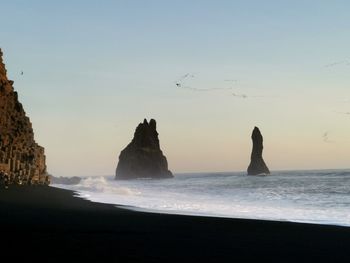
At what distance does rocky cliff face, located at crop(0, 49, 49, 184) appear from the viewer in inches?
2334

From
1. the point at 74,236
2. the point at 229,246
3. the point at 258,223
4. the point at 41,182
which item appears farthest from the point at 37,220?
the point at 41,182

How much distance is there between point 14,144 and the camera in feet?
208

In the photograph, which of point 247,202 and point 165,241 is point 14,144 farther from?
point 165,241

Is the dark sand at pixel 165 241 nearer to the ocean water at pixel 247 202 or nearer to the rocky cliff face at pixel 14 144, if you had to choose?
the ocean water at pixel 247 202

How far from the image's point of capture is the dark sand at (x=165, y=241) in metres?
10.4

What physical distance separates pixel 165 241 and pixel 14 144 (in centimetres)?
5535

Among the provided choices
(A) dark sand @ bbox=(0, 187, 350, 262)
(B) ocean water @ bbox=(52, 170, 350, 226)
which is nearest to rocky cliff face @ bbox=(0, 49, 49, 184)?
(B) ocean water @ bbox=(52, 170, 350, 226)

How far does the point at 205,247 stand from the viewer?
40.4 feet

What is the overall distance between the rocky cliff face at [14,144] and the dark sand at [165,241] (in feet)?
137

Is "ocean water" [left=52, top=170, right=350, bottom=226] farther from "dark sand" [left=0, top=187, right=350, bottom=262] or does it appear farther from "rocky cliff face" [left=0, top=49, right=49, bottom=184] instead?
"rocky cliff face" [left=0, top=49, right=49, bottom=184]

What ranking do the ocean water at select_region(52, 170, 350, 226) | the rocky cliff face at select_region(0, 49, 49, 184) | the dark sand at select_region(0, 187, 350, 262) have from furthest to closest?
the rocky cliff face at select_region(0, 49, 49, 184) → the ocean water at select_region(52, 170, 350, 226) → the dark sand at select_region(0, 187, 350, 262)

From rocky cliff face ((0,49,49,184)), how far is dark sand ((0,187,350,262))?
41752 mm

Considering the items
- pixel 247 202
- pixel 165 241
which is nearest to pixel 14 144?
pixel 247 202

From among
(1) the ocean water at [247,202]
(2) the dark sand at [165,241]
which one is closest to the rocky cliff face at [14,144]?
(1) the ocean water at [247,202]
